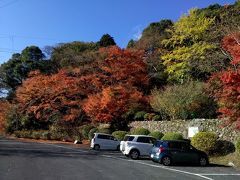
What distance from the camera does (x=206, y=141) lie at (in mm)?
28391

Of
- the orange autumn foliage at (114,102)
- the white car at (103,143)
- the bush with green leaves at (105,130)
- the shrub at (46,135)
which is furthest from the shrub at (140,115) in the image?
the shrub at (46,135)

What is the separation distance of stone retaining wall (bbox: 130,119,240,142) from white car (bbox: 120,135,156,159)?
4952 mm

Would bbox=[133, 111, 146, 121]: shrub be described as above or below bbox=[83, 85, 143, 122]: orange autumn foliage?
below

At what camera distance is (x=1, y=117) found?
68812mm

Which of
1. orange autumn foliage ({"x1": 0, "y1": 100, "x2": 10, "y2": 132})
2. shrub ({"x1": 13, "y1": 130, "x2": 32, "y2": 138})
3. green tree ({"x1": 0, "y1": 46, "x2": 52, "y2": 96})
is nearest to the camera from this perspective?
shrub ({"x1": 13, "y1": 130, "x2": 32, "y2": 138})

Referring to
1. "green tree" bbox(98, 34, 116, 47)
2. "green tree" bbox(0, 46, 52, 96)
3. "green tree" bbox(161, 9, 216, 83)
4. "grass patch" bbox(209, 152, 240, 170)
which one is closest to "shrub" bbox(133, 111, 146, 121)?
"green tree" bbox(161, 9, 216, 83)

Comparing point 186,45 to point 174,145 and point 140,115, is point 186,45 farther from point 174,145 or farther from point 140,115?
point 174,145

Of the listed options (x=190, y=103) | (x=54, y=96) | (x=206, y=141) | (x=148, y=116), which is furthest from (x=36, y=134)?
(x=206, y=141)

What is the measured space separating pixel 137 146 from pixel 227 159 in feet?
19.4

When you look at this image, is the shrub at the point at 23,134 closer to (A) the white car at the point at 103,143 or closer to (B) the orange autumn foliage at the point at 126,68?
(B) the orange autumn foliage at the point at 126,68

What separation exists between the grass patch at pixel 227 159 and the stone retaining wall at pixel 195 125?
62.5 inches

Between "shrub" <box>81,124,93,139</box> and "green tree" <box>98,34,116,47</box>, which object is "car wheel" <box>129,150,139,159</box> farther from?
"green tree" <box>98,34,116,47</box>

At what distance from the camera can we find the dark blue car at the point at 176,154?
2380 cm

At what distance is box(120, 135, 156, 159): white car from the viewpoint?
1098 inches
